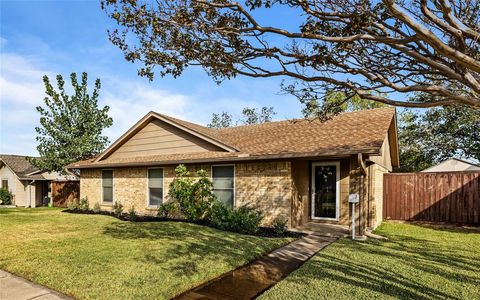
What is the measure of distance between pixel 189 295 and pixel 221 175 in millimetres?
7439

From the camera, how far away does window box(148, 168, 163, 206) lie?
45.1ft

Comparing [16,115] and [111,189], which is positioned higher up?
[16,115]

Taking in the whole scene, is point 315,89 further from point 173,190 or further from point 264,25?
point 173,190

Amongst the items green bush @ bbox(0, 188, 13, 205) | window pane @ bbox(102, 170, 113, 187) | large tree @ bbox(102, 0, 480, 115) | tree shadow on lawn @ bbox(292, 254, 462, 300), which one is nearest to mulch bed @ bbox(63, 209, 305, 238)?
window pane @ bbox(102, 170, 113, 187)

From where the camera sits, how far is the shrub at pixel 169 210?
484 inches

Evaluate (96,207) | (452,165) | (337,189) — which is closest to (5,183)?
(96,207)

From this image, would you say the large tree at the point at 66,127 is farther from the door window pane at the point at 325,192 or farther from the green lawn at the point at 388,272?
the green lawn at the point at 388,272

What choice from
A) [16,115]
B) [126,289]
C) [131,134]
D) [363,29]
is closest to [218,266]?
[126,289]

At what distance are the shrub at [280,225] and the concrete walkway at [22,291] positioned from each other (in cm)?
616

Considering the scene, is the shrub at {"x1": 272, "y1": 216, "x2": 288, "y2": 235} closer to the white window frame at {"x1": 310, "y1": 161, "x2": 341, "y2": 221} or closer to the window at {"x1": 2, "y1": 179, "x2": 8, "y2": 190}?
the white window frame at {"x1": 310, "y1": 161, "x2": 341, "y2": 221}

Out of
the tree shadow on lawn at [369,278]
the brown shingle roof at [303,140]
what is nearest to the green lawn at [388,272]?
the tree shadow on lawn at [369,278]

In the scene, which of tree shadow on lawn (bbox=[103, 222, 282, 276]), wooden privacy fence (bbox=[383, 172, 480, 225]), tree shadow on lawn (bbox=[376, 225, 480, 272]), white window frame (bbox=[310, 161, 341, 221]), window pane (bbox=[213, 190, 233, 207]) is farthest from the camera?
wooden privacy fence (bbox=[383, 172, 480, 225])

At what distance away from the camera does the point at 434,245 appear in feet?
27.5

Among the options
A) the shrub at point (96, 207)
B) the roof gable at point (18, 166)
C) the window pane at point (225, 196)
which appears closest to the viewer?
the window pane at point (225, 196)
